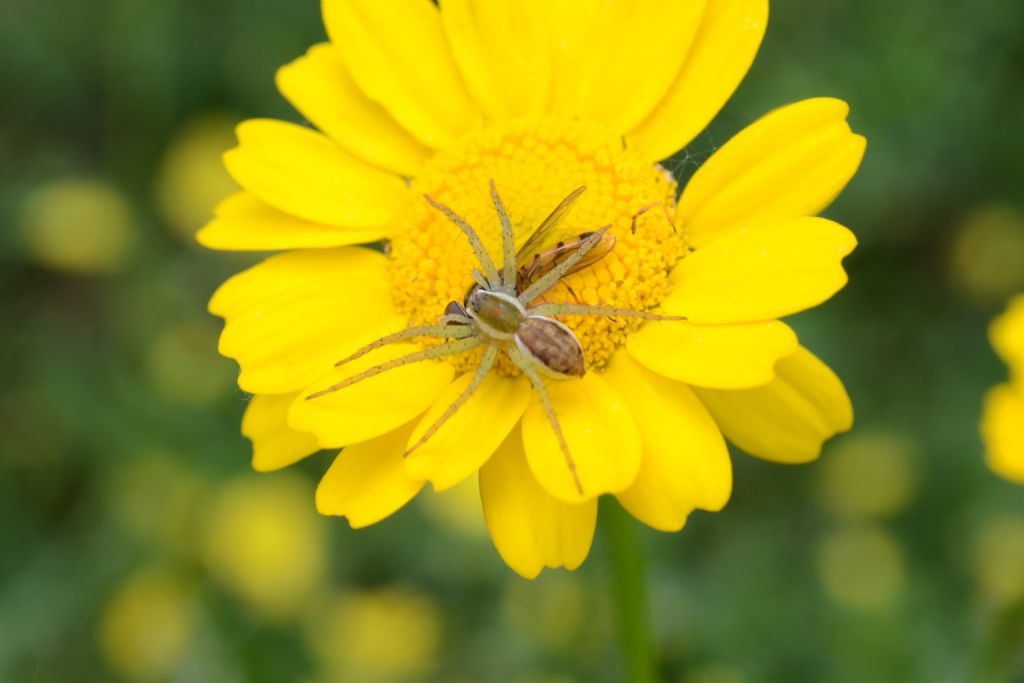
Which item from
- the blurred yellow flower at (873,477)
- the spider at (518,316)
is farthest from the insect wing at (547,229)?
the blurred yellow flower at (873,477)

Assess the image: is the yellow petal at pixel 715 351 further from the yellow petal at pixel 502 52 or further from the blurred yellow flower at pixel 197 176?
the blurred yellow flower at pixel 197 176

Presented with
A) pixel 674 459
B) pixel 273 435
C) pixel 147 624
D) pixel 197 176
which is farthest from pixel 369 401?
pixel 197 176

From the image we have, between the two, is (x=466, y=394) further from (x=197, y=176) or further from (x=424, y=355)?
(x=197, y=176)

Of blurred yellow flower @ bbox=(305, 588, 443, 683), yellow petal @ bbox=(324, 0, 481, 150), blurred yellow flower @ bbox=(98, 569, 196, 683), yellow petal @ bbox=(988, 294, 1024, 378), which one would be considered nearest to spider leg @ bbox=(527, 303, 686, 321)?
yellow petal @ bbox=(324, 0, 481, 150)

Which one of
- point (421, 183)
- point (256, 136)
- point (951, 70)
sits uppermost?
point (256, 136)

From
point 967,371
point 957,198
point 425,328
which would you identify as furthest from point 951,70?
point 425,328

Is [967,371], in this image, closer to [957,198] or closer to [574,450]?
[957,198]
